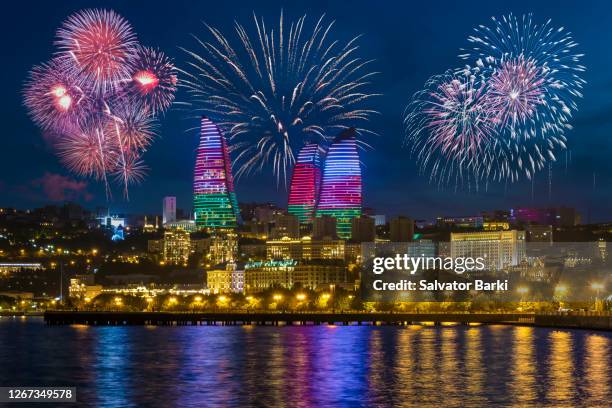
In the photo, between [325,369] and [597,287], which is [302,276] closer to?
[597,287]

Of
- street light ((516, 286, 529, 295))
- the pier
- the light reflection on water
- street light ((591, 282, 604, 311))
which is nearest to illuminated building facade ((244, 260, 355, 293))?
street light ((516, 286, 529, 295))

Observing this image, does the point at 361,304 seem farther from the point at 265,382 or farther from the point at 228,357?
the point at 265,382

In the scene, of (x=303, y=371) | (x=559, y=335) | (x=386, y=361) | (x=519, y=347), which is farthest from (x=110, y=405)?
(x=559, y=335)

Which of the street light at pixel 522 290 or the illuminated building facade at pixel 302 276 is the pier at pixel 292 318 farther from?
the illuminated building facade at pixel 302 276

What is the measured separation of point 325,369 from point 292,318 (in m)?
69.2

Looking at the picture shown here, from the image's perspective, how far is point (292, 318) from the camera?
433 ft

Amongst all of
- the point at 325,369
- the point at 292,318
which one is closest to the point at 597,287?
the point at 292,318

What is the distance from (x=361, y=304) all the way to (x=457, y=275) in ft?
75.6

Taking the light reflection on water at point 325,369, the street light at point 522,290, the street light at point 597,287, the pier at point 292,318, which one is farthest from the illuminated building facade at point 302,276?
the light reflection on water at point 325,369

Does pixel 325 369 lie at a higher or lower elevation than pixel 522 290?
lower

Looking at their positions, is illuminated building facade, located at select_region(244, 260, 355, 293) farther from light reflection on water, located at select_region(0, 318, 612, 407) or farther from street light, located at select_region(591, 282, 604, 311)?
light reflection on water, located at select_region(0, 318, 612, 407)

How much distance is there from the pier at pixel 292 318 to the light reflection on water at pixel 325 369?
26.4 m

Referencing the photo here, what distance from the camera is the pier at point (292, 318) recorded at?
12312 cm

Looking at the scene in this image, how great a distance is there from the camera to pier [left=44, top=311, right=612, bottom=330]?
12312 centimetres
